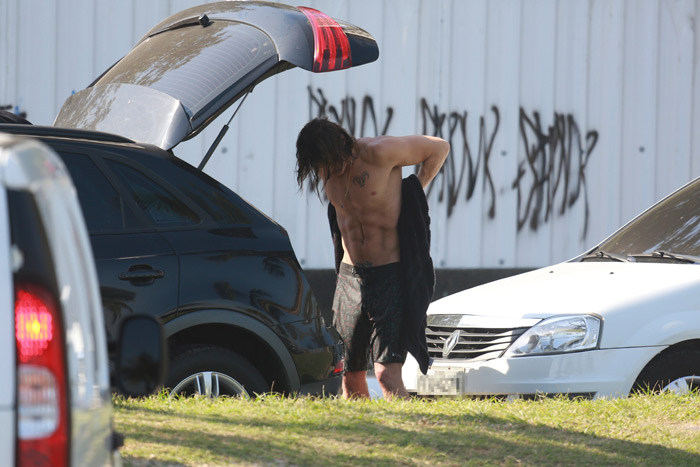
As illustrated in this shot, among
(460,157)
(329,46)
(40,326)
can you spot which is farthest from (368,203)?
(460,157)

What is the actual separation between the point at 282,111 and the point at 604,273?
4711 mm

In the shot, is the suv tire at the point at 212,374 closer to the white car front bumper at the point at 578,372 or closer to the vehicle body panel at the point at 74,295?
the white car front bumper at the point at 578,372

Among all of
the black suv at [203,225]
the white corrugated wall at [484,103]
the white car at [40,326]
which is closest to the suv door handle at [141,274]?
the black suv at [203,225]

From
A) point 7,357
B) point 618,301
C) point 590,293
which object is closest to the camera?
point 7,357

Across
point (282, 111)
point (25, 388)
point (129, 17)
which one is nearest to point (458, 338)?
point (25, 388)

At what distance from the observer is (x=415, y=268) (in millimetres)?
4969

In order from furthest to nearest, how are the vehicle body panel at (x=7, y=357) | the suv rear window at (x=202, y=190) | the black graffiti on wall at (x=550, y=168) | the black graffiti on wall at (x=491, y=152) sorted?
the black graffiti on wall at (x=550, y=168)
the black graffiti on wall at (x=491, y=152)
the suv rear window at (x=202, y=190)
the vehicle body panel at (x=7, y=357)

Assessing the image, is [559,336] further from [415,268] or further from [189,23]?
[189,23]

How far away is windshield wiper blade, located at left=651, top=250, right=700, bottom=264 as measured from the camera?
18.1 ft

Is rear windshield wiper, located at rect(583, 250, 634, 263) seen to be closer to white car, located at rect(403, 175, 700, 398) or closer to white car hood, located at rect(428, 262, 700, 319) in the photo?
white car hood, located at rect(428, 262, 700, 319)

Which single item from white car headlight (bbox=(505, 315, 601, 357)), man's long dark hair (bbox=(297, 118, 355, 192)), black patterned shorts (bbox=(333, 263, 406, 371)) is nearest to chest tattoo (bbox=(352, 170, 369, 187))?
man's long dark hair (bbox=(297, 118, 355, 192))

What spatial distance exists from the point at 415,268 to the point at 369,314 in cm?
32

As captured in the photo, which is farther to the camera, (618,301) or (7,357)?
(618,301)

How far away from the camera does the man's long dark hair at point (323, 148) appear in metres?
4.80
